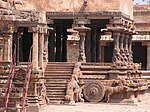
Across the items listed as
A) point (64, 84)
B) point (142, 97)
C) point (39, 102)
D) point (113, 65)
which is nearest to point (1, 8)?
point (39, 102)

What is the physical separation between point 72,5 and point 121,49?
3.26 metres

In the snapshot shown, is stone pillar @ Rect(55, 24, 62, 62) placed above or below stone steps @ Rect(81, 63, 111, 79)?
above

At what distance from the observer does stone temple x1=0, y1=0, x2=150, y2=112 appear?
20.7 meters

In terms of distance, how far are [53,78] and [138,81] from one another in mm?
4229

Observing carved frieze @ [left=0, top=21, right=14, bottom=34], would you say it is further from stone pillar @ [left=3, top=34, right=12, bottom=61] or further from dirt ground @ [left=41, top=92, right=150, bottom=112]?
dirt ground @ [left=41, top=92, right=150, bottom=112]

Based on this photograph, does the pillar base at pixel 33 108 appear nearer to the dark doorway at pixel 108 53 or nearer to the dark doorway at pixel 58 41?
the dark doorway at pixel 58 41

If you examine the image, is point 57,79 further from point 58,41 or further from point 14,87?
point 58,41

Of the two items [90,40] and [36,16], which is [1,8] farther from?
[90,40]

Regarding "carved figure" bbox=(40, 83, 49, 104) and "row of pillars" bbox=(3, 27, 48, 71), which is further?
"carved figure" bbox=(40, 83, 49, 104)

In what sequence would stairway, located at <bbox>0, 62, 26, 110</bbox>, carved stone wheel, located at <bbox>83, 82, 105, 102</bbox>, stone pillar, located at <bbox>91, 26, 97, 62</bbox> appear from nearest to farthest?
1. stairway, located at <bbox>0, 62, 26, 110</bbox>
2. carved stone wheel, located at <bbox>83, 82, 105, 102</bbox>
3. stone pillar, located at <bbox>91, 26, 97, 62</bbox>

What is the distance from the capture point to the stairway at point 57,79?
952 inches

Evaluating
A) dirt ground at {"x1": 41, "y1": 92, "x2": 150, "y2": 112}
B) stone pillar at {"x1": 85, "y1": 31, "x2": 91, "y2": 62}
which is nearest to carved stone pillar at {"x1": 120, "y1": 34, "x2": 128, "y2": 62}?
stone pillar at {"x1": 85, "y1": 31, "x2": 91, "y2": 62}

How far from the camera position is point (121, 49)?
A: 27672 millimetres

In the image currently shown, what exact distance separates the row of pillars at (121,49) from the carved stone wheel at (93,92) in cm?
215
